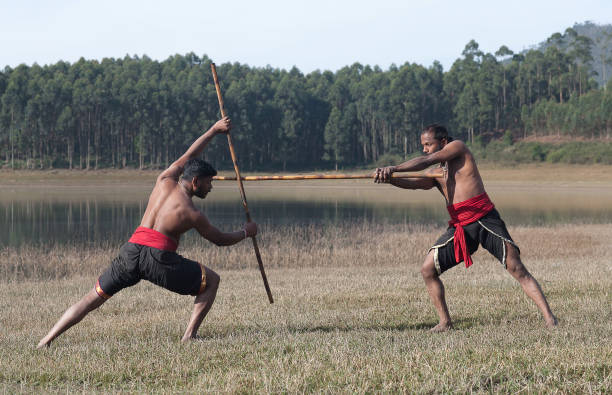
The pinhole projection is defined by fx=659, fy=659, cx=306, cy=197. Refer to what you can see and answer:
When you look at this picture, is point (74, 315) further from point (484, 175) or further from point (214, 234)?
point (484, 175)

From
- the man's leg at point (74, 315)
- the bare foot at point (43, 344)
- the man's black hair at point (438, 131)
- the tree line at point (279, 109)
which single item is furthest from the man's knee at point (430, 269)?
the tree line at point (279, 109)

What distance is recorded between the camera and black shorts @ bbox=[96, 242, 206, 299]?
646 cm

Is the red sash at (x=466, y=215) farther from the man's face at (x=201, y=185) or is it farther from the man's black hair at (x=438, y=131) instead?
the man's face at (x=201, y=185)

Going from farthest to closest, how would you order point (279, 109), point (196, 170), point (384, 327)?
point (279, 109) → point (384, 327) → point (196, 170)

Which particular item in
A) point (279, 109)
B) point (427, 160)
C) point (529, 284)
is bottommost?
point (529, 284)

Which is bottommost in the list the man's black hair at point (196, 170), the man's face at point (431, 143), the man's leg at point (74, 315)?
the man's leg at point (74, 315)

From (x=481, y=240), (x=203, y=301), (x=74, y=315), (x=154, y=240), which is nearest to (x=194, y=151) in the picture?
(x=154, y=240)

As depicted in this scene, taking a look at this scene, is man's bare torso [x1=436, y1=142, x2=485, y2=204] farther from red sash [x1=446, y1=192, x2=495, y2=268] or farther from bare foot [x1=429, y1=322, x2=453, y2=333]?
bare foot [x1=429, y1=322, x2=453, y2=333]

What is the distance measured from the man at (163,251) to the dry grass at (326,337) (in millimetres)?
453

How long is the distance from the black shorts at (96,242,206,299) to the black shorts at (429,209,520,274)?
2.89m

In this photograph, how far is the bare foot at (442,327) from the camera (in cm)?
741

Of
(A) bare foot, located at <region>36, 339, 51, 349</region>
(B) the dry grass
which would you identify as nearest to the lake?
(B) the dry grass

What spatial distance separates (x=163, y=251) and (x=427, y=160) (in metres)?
2.99

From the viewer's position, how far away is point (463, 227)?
24.6ft
